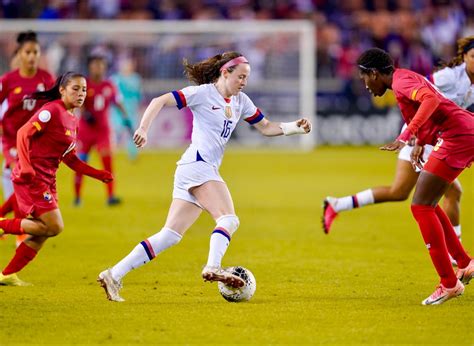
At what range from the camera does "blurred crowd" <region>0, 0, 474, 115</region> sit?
96.6 feet

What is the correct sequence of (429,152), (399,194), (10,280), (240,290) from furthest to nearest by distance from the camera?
(399,194) → (429,152) → (10,280) → (240,290)

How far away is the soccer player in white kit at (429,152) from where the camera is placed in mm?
10242

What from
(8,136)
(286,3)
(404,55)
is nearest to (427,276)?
(8,136)

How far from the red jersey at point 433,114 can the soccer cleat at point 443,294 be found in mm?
1250

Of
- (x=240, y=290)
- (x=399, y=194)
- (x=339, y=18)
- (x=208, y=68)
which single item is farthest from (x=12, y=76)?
(x=339, y=18)

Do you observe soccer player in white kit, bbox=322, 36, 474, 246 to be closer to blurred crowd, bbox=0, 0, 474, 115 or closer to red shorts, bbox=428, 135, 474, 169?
red shorts, bbox=428, 135, 474, 169

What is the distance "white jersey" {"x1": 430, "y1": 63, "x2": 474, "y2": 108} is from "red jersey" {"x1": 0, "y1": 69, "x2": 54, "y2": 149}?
15.1 feet

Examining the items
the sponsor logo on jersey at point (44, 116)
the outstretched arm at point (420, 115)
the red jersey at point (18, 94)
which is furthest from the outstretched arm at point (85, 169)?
the red jersey at point (18, 94)

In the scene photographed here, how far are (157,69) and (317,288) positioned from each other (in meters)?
18.9

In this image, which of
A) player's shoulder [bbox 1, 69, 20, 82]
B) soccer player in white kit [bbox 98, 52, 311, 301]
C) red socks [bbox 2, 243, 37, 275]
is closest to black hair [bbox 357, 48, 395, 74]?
soccer player in white kit [bbox 98, 52, 311, 301]

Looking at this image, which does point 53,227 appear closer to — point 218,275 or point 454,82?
point 218,275

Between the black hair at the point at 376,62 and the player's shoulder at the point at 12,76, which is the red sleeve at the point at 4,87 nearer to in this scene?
the player's shoulder at the point at 12,76

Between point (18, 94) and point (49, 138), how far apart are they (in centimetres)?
312

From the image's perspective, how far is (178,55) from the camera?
2783 cm
